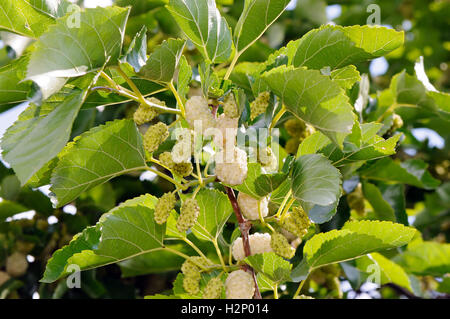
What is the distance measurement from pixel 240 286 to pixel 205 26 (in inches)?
16.6

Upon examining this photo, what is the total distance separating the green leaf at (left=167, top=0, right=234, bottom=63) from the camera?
0.84m

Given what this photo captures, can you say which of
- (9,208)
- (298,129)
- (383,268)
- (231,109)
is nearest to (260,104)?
(231,109)

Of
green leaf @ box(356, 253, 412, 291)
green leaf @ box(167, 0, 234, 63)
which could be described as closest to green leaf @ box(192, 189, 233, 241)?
green leaf @ box(167, 0, 234, 63)

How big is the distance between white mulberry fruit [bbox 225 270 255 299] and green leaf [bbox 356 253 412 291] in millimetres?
556

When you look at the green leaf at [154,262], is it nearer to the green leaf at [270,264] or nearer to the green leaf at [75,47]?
the green leaf at [270,264]

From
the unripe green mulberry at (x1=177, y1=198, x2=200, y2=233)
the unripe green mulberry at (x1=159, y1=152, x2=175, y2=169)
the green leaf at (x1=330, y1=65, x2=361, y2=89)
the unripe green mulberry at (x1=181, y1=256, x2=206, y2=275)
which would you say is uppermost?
the green leaf at (x1=330, y1=65, x2=361, y2=89)

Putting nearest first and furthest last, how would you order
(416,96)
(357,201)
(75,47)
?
(75,47) → (416,96) → (357,201)

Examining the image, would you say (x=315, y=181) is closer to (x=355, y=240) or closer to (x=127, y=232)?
(x=355, y=240)

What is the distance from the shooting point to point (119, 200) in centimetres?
177

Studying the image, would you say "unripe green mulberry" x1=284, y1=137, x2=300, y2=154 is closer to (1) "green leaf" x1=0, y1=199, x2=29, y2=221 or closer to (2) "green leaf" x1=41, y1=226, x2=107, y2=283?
(2) "green leaf" x1=41, y1=226, x2=107, y2=283

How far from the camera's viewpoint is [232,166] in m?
0.78
